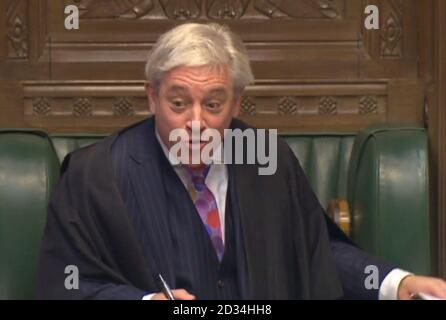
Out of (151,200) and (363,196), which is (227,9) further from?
(151,200)

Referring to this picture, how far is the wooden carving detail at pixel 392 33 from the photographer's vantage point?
360 cm

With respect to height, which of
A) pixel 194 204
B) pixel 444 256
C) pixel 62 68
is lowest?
pixel 444 256

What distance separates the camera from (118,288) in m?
2.65

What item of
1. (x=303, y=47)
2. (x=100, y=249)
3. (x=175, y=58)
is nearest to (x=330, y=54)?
(x=303, y=47)

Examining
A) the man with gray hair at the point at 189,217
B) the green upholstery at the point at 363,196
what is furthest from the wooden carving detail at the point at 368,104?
the man with gray hair at the point at 189,217

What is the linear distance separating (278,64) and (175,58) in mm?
872

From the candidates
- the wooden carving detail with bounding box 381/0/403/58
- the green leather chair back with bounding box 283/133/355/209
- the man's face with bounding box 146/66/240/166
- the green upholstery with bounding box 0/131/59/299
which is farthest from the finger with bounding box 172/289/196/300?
the wooden carving detail with bounding box 381/0/403/58

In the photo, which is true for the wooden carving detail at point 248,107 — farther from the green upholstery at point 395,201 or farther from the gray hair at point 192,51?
the gray hair at point 192,51

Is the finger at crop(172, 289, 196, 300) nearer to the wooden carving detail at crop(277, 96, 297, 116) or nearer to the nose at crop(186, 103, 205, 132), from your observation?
the nose at crop(186, 103, 205, 132)

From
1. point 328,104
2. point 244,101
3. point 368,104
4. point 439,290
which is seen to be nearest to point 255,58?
point 244,101
